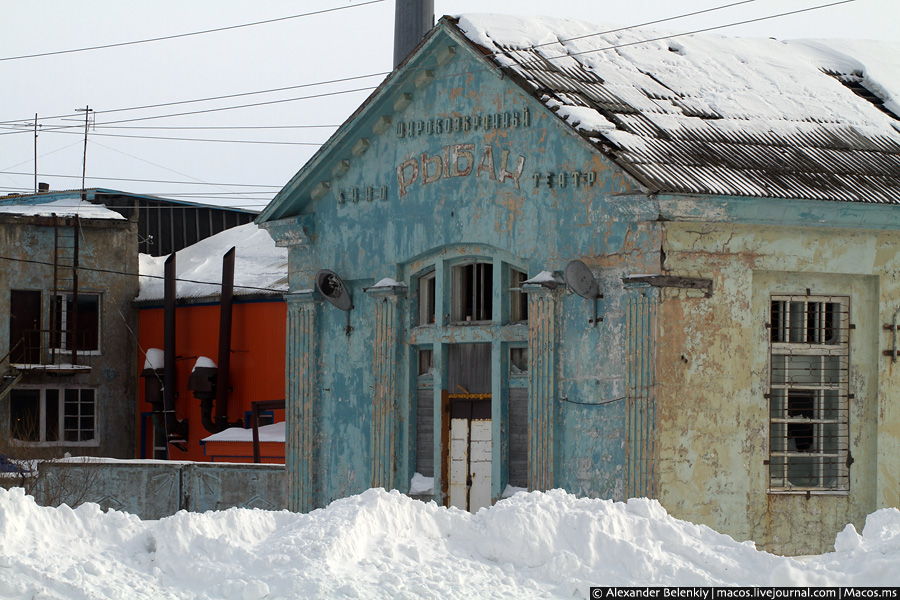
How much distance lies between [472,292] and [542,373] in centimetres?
175

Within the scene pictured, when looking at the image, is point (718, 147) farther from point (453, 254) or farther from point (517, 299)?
point (453, 254)

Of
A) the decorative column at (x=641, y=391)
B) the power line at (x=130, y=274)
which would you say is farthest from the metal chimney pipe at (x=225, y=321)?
the decorative column at (x=641, y=391)

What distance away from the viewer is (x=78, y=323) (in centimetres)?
3269

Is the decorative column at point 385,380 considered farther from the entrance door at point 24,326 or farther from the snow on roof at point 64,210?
the snow on roof at point 64,210

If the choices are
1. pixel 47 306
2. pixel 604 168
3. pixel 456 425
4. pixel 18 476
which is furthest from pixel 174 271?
pixel 604 168

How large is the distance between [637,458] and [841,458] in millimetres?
2536

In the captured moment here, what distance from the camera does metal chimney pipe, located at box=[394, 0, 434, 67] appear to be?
24656mm

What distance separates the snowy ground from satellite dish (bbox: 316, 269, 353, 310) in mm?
6740

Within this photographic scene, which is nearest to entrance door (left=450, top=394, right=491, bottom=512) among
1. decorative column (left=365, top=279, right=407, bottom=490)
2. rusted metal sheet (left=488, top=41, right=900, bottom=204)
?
decorative column (left=365, top=279, right=407, bottom=490)

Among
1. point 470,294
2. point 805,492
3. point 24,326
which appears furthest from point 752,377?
point 24,326

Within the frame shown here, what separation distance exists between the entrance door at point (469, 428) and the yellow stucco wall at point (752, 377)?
2822 millimetres

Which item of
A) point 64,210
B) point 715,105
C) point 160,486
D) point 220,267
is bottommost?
point 160,486

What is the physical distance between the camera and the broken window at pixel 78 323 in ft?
106

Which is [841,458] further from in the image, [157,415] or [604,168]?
[157,415]
